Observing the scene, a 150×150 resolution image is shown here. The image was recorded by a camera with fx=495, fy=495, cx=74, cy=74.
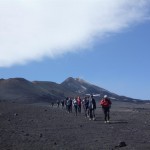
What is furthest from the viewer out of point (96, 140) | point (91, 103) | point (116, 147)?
point (91, 103)

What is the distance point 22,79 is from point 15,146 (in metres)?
158

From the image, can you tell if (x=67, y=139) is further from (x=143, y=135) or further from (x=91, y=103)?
(x=91, y=103)

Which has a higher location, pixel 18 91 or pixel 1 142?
pixel 18 91

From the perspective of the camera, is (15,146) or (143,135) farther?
(143,135)

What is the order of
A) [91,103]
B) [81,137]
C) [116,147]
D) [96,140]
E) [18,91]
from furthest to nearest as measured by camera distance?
1. [18,91]
2. [91,103]
3. [81,137]
4. [96,140]
5. [116,147]

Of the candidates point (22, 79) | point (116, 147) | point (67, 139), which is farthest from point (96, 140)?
point (22, 79)

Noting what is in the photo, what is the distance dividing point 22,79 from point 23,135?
15460cm

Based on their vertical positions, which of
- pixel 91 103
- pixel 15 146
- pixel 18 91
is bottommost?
pixel 15 146

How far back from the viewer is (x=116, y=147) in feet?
49.2

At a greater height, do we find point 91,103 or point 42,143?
point 91,103

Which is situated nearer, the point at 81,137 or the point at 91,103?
the point at 81,137

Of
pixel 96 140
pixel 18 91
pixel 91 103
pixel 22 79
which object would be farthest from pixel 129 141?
pixel 22 79

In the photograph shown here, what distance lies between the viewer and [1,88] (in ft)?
493

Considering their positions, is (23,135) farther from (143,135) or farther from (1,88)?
(1,88)
